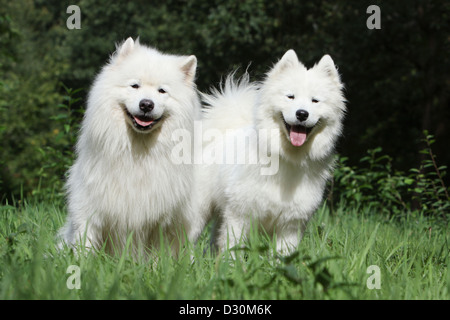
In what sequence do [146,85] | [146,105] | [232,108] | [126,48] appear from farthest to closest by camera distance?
[232,108], [126,48], [146,85], [146,105]

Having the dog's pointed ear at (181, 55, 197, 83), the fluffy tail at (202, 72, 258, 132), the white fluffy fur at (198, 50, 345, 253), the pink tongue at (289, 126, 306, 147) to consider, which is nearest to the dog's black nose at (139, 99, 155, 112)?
the dog's pointed ear at (181, 55, 197, 83)

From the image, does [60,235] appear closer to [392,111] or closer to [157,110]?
[157,110]

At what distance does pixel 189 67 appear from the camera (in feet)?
12.1

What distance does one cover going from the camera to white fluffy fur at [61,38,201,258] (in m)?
3.47

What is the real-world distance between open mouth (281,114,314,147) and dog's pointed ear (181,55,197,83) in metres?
0.77

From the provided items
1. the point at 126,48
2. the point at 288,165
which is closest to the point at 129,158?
the point at 126,48

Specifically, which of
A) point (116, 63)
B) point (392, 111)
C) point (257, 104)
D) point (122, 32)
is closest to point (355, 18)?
point (392, 111)

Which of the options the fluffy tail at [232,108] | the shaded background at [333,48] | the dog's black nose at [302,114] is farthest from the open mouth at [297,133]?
the shaded background at [333,48]

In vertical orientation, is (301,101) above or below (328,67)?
below

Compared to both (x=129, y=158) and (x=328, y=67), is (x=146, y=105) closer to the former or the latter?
(x=129, y=158)

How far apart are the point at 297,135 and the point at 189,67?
0.96 m

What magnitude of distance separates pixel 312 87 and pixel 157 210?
1.50 meters

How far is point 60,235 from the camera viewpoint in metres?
3.81
